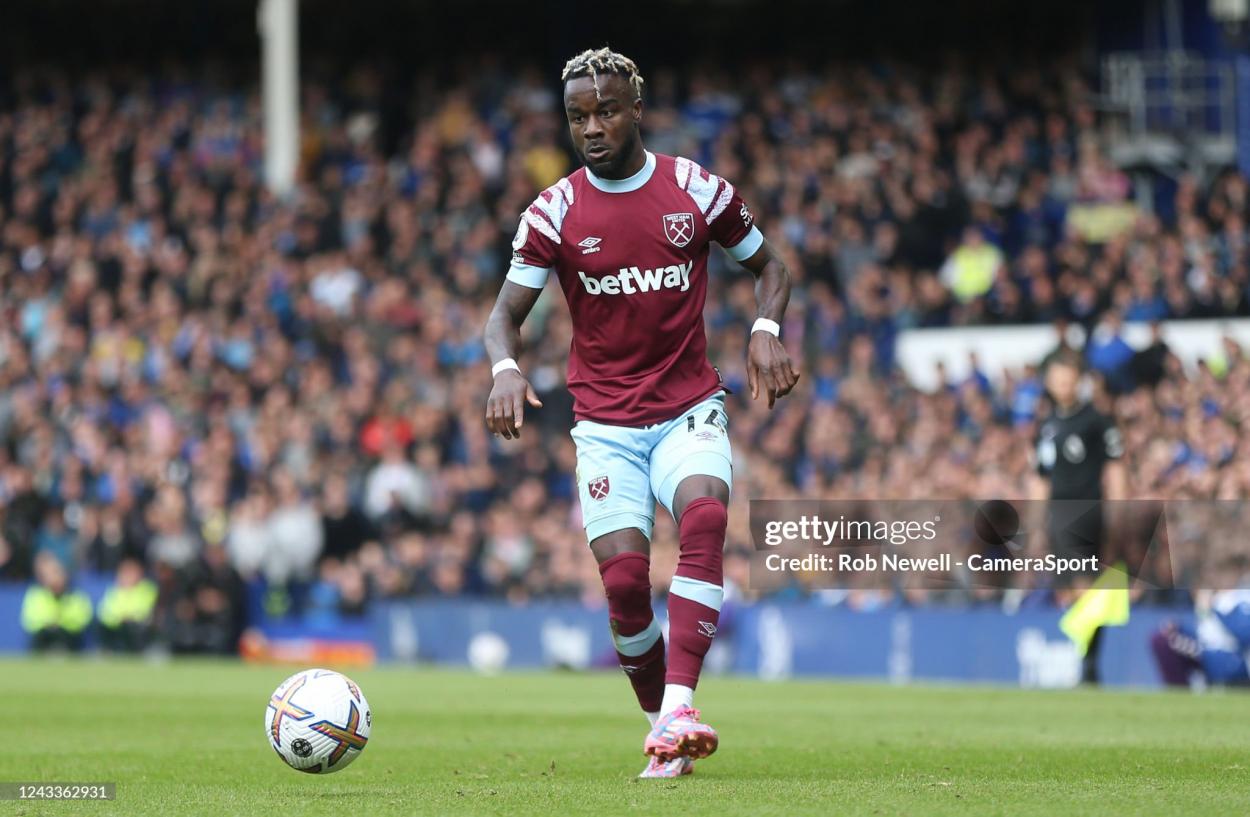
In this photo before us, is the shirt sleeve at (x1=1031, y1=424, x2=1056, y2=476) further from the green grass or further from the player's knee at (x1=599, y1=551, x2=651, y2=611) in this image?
the player's knee at (x1=599, y1=551, x2=651, y2=611)

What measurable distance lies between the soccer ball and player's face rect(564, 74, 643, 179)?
2.22 meters

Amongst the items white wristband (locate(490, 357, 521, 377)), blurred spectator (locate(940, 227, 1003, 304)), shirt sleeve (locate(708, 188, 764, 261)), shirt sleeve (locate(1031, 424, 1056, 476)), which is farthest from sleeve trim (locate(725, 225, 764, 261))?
blurred spectator (locate(940, 227, 1003, 304))

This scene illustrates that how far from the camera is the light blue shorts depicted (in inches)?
309

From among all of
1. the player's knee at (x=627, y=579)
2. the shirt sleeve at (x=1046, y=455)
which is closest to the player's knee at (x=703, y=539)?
the player's knee at (x=627, y=579)

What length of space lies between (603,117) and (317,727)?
2517 mm

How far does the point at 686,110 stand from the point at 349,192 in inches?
188

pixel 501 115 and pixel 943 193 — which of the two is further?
pixel 501 115

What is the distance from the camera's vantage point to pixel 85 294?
1070 inches

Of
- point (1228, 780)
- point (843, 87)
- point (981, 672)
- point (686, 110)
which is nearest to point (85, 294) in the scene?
point (686, 110)

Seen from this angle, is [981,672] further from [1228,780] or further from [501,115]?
[501,115]

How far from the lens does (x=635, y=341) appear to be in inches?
313

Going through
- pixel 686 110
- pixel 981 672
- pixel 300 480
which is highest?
pixel 686 110

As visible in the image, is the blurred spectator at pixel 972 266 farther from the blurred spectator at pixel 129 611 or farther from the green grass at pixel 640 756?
the blurred spectator at pixel 129 611

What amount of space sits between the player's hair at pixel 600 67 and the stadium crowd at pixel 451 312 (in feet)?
30.6
